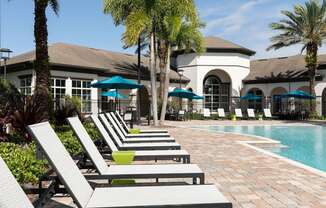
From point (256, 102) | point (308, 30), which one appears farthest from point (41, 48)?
point (256, 102)

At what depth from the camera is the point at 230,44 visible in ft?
145

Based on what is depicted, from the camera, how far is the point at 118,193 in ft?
12.7

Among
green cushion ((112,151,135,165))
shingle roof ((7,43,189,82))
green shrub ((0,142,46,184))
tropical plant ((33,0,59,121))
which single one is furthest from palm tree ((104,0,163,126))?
green cushion ((112,151,135,165))

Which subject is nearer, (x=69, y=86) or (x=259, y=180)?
(x=259, y=180)

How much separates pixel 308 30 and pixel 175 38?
13512 millimetres

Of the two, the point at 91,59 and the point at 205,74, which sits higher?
the point at 91,59

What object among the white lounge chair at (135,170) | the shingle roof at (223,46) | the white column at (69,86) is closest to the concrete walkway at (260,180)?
the white lounge chair at (135,170)

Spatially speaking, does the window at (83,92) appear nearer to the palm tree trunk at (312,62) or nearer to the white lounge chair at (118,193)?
the palm tree trunk at (312,62)

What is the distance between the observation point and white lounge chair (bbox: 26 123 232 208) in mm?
3457

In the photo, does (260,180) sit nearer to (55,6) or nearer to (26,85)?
(55,6)

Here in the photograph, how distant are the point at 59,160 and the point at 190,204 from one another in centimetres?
139

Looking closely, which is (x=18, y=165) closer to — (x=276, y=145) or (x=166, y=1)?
(x=276, y=145)

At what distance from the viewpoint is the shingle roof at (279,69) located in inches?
1528

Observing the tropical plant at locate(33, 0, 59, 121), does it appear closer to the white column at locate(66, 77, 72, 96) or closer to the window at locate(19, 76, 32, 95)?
the window at locate(19, 76, 32, 95)
